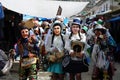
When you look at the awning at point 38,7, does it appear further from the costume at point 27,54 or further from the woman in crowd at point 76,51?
the woman in crowd at point 76,51

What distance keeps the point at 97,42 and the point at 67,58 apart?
3.60 feet

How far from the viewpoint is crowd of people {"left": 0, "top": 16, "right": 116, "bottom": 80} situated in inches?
286

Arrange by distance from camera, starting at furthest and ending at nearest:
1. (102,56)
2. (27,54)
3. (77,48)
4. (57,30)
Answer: (102,56) → (27,54) → (57,30) → (77,48)

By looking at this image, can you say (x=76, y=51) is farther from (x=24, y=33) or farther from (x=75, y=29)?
(x=24, y=33)

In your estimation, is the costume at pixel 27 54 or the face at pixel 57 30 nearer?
the face at pixel 57 30

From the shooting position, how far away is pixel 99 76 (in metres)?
8.02

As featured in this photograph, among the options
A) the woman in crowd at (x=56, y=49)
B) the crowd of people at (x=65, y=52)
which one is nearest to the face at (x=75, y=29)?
the crowd of people at (x=65, y=52)

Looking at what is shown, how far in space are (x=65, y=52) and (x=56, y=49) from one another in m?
0.21

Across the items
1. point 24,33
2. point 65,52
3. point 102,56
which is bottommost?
point 102,56

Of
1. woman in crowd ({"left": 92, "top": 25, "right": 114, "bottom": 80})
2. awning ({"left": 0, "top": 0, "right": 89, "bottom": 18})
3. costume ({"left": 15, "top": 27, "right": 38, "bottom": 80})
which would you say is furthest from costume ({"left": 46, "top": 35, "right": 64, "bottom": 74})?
woman in crowd ({"left": 92, "top": 25, "right": 114, "bottom": 80})

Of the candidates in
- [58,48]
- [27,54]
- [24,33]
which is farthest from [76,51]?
[24,33]

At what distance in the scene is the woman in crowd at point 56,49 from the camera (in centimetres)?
729

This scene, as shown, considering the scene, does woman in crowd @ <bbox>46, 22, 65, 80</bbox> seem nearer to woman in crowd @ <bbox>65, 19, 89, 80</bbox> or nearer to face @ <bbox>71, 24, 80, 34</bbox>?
woman in crowd @ <bbox>65, 19, 89, 80</bbox>

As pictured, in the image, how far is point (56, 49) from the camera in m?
7.29
